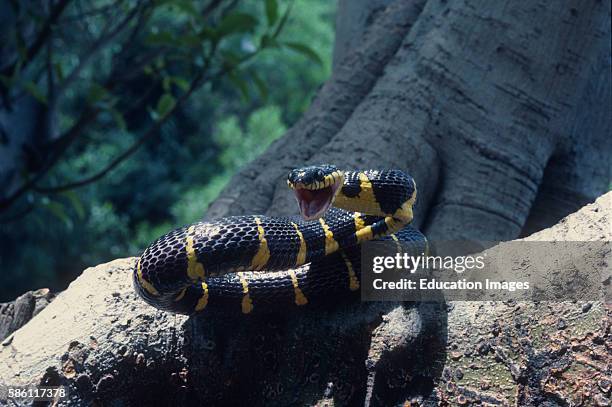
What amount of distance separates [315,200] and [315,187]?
2.8 inches

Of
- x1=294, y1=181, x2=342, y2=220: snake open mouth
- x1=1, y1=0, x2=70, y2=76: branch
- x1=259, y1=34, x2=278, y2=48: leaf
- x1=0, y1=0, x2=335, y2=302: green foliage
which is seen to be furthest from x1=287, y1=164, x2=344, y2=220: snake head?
x1=0, y1=0, x2=335, y2=302: green foliage

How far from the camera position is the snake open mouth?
195 cm

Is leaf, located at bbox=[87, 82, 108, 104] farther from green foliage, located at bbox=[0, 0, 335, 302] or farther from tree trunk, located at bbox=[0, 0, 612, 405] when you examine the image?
green foliage, located at bbox=[0, 0, 335, 302]

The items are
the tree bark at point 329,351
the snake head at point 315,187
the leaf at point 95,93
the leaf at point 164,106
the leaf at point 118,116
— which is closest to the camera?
the tree bark at point 329,351

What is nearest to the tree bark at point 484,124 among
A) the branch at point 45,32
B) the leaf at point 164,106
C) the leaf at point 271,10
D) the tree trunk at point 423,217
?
the tree trunk at point 423,217

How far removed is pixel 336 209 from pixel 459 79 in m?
1.24

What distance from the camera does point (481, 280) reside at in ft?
6.36

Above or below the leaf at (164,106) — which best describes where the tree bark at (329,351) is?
below

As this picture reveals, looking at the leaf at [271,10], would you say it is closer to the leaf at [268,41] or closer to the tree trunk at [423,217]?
the leaf at [268,41]


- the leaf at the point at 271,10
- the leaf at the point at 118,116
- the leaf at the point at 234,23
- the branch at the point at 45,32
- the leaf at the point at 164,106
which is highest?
the leaf at the point at 271,10

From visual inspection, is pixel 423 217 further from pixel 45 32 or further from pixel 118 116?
pixel 45 32

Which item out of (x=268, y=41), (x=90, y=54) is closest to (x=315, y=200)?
(x=268, y=41)

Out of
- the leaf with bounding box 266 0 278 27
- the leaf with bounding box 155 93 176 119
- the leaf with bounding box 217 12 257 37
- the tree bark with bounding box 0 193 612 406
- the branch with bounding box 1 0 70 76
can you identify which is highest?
the leaf with bounding box 266 0 278 27

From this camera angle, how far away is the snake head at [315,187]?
1.91m
